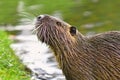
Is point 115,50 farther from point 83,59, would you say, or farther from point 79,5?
point 79,5

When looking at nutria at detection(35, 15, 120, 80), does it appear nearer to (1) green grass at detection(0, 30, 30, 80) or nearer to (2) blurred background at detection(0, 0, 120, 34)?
→ (1) green grass at detection(0, 30, 30, 80)

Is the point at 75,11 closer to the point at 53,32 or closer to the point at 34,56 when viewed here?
the point at 34,56

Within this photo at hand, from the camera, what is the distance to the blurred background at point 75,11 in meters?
14.0

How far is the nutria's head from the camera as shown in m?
7.29

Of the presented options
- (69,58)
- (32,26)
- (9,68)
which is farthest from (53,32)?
→ (9,68)

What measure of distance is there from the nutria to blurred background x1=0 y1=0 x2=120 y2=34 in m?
5.75

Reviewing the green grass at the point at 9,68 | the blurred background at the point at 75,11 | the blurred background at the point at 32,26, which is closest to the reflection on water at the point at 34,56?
the blurred background at the point at 32,26

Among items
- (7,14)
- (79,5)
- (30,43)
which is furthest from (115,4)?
(30,43)

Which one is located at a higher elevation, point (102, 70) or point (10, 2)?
point (10, 2)

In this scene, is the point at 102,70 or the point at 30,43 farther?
the point at 30,43

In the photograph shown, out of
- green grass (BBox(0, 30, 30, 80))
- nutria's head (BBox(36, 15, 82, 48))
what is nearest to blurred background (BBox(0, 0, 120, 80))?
green grass (BBox(0, 30, 30, 80))

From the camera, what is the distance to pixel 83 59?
741cm

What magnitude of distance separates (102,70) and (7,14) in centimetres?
873

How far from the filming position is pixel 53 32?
734 cm
